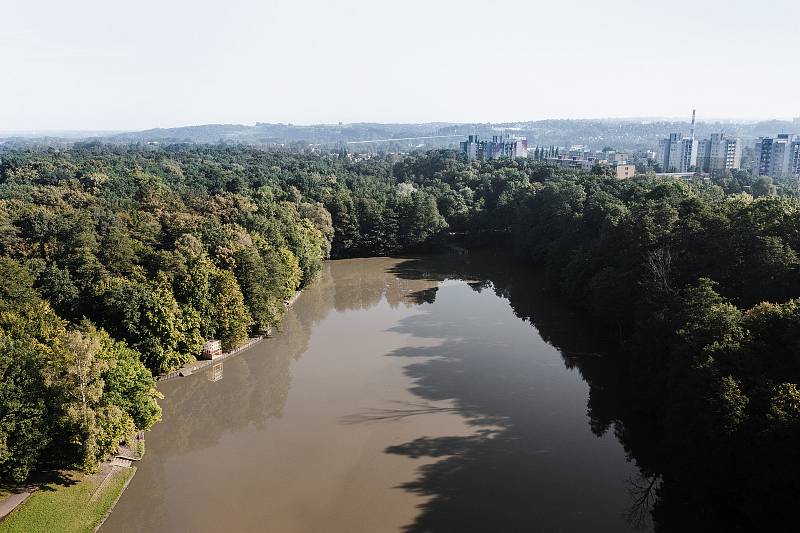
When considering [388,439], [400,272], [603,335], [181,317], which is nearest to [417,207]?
[400,272]

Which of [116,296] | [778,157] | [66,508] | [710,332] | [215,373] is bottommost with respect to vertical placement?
[215,373]

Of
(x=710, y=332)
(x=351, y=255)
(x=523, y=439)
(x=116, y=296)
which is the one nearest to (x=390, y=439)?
(x=523, y=439)

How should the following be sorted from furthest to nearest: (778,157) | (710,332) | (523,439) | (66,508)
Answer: (778,157) → (523,439) → (710,332) → (66,508)

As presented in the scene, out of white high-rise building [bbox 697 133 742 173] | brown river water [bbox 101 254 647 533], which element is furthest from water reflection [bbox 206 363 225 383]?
white high-rise building [bbox 697 133 742 173]

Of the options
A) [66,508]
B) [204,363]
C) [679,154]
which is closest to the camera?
[66,508]

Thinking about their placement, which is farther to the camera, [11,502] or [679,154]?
[679,154]

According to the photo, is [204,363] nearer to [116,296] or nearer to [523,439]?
[116,296]

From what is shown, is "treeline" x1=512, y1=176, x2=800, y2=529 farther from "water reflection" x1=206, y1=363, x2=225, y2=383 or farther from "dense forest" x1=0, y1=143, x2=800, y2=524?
"water reflection" x1=206, y1=363, x2=225, y2=383
